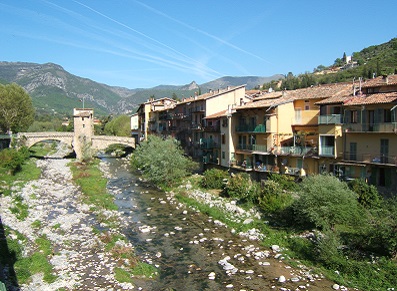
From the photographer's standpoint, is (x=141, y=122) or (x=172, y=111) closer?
(x=172, y=111)

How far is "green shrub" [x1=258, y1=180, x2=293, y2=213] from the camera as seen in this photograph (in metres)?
30.7

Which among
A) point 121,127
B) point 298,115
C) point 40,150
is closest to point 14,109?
point 40,150

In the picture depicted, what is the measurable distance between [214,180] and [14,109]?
196 feet

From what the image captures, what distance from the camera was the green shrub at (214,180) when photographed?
140 feet

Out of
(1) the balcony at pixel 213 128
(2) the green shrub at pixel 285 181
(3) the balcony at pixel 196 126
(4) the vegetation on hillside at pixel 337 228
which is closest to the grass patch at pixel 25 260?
(4) the vegetation on hillside at pixel 337 228

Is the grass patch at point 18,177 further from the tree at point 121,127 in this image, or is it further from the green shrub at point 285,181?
the tree at point 121,127

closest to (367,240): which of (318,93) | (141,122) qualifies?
(318,93)

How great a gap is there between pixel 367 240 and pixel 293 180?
45.6ft

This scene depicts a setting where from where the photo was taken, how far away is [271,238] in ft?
84.6

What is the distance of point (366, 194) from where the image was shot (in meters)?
27.6

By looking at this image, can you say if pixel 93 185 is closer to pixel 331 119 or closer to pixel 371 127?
pixel 331 119

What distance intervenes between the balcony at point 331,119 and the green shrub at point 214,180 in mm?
13640

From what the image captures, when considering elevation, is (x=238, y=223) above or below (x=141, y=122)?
below

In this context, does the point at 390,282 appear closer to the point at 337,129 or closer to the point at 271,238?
the point at 271,238
